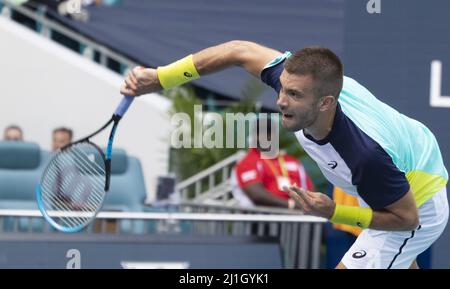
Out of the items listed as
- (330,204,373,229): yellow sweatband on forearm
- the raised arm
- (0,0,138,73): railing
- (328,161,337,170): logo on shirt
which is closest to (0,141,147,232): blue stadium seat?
(0,0,138,73): railing

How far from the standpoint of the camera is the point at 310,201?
16.5ft

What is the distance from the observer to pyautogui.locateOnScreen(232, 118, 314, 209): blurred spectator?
9.55 meters

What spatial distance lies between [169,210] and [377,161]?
504cm

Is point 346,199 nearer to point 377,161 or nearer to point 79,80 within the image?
point 377,161

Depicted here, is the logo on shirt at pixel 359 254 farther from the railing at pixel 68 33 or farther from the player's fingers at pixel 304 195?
the railing at pixel 68 33

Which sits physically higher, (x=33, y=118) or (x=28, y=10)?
(x=28, y=10)

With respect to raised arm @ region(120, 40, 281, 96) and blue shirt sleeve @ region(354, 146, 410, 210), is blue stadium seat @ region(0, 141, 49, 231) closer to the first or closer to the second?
raised arm @ region(120, 40, 281, 96)

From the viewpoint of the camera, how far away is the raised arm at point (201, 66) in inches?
218

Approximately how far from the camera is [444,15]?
7066 mm

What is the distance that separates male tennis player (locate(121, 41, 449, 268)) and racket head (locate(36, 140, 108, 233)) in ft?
4.22

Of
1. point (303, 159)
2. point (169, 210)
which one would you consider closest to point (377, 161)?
point (169, 210)

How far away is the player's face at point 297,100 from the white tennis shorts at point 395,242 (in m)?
0.93

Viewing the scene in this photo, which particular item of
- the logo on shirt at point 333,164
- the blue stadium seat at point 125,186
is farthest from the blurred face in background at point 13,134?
the logo on shirt at point 333,164

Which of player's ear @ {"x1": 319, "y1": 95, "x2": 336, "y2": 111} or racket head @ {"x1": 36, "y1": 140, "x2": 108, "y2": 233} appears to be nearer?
player's ear @ {"x1": 319, "y1": 95, "x2": 336, "y2": 111}
